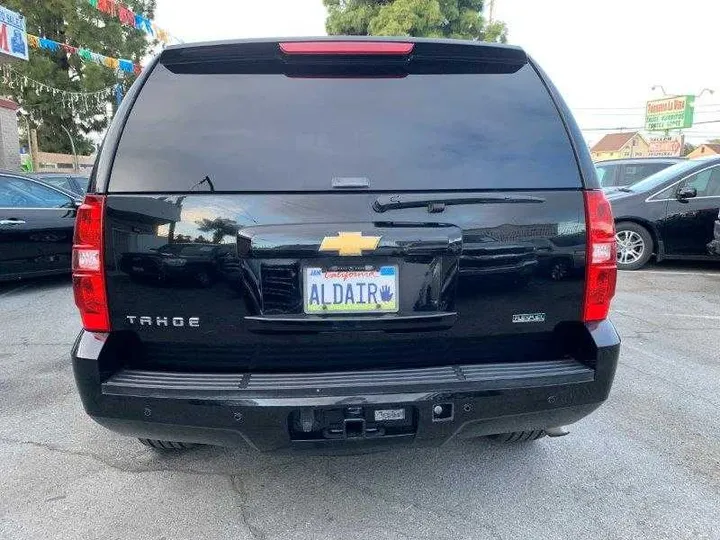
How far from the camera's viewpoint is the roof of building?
81044 mm

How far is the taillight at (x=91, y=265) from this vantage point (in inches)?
79.2

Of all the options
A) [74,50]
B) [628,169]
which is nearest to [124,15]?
[74,50]

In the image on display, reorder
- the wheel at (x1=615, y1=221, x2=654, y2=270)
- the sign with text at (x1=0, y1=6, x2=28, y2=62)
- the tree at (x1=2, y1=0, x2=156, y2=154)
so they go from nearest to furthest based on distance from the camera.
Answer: the wheel at (x1=615, y1=221, x2=654, y2=270) < the sign with text at (x1=0, y1=6, x2=28, y2=62) < the tree at (x1=2, y1=0, x2=156, y2=154)

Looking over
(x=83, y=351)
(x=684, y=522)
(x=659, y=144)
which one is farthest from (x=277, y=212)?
(x=659, y=144)

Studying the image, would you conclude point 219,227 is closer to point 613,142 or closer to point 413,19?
point 413,19

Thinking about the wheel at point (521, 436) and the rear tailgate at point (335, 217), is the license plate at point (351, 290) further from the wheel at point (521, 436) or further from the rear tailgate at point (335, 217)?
the wheel at point (521, 436)

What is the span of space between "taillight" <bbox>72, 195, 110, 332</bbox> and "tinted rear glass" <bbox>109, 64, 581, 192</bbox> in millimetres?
130

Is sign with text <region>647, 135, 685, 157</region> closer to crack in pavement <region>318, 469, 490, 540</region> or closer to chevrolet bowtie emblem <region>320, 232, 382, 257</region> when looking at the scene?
crack in pavement <region>318, 469, 490, 540</region>

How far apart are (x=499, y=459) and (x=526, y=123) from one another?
175 centimetres

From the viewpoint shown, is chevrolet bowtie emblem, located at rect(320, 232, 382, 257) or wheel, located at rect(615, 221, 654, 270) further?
wheel, located at rect(615, 221, 654, 270)

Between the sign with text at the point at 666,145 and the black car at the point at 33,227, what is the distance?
5569 cm

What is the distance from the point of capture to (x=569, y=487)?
8.52 ft

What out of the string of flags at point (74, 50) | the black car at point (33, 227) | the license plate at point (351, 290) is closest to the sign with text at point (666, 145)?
the string of flags at point (74, 50)

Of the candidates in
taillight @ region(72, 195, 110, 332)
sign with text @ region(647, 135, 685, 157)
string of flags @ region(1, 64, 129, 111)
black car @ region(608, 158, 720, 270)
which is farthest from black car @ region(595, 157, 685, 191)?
sign with text @ region(647, 135, 685, 157)
